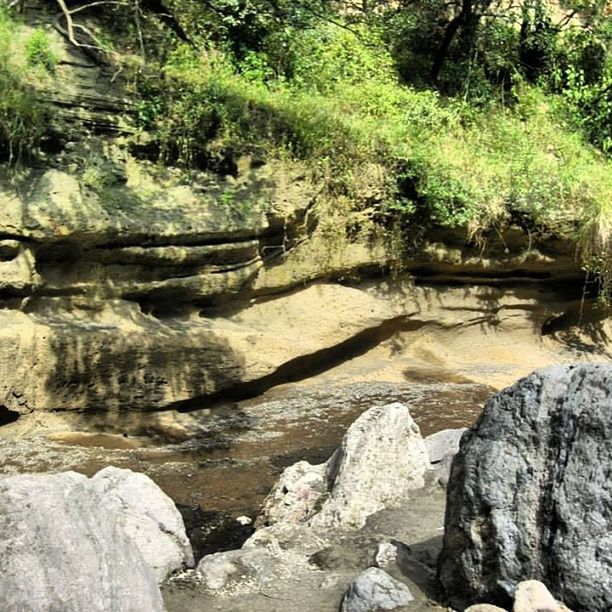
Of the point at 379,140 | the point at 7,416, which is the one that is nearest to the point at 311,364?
the point at 379,140

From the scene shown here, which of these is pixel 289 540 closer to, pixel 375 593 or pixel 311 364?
pixel 375 593

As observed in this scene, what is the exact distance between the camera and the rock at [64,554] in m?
3.34

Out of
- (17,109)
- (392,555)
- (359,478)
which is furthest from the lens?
(17,109)

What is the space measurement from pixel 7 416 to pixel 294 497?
3121 millimetres

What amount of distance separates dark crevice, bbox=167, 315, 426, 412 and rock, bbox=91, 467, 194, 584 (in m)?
2.71

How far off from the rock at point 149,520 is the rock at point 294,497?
2.38 ft

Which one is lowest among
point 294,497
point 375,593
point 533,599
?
point 294,497

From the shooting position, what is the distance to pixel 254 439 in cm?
795

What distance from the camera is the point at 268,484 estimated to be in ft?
22.3

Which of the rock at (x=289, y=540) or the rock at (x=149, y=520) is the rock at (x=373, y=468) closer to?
the rock at (x=289, y=540)

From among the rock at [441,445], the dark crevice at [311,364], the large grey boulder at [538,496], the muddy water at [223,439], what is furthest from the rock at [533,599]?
the dark crevice at [311,364]

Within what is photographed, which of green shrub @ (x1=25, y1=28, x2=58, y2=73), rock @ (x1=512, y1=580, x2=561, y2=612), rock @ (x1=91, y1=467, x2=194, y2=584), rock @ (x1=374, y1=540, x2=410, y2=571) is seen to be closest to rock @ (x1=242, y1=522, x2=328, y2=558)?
rock @ (x1=91, y1=467, x2=194, y2=584)

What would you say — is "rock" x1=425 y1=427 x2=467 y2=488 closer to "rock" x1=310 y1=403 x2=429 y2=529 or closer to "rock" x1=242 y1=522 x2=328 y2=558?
"rock" x1=310 y1=403 x2=429 y2=529

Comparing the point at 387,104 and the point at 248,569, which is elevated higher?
the point at 387,104
